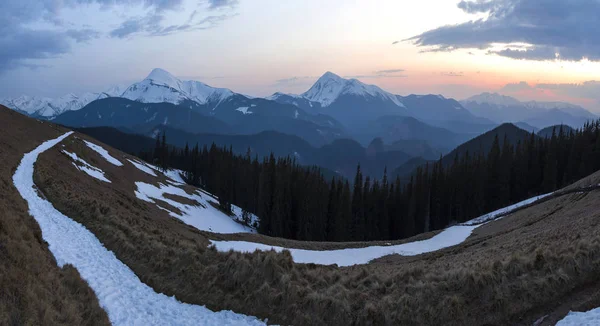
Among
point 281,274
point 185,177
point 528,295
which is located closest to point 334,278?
point 281,274

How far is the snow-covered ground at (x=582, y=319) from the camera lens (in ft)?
27.3

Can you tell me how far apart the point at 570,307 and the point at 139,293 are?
1377 centimetres

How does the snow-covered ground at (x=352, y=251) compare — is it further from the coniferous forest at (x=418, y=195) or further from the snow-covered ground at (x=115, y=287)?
the coniferous forest at (x=418, y=195)

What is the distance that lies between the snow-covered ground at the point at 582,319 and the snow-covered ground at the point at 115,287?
8627 mm

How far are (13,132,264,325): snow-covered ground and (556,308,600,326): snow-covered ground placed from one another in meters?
8.63

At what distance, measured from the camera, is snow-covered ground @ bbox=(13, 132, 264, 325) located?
1120cm

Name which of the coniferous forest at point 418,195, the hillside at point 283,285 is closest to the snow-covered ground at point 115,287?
the hillside at point 283,285

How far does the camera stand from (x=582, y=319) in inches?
337

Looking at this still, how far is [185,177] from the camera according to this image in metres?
122

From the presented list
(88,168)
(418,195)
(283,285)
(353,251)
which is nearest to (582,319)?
(283,285)

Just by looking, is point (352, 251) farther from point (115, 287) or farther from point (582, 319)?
point (582, 319)

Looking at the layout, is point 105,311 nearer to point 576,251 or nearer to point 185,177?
point 576,251

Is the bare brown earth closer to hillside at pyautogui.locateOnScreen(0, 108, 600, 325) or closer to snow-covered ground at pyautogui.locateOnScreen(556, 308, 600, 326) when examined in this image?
hillside at pyautogui.locateOnScreen(0, 108, 600, 325)

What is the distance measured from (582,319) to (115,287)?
14561mm
